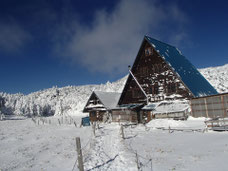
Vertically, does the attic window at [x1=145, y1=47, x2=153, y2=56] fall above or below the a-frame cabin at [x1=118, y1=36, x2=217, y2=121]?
above

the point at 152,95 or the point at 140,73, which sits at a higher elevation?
the point at 140,73

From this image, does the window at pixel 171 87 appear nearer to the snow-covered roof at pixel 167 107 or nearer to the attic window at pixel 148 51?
the snow-covered roof at pixel 167 107

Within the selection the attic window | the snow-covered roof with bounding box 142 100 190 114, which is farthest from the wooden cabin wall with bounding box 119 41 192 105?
the snow-covered roof with bounding box 142 100 190 114

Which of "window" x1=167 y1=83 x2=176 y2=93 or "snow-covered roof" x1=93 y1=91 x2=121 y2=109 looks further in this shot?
"snow-covered roof" x1=93 y1=91 x2=121 y2=109

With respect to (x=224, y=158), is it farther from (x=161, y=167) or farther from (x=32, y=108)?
(x=32, y=108)

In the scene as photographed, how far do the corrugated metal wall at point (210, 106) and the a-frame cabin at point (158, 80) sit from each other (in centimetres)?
128

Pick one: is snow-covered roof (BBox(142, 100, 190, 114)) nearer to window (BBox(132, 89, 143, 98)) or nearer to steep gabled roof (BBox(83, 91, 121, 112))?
window (BBox(132, 89, 143, 98))

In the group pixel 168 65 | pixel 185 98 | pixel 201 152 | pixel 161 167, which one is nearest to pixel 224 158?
pixel 201 152

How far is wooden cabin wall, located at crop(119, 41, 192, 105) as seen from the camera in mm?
26320

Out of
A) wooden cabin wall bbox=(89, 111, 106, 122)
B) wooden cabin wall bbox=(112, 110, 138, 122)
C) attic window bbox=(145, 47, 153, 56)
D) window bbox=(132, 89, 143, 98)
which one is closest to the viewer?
attic window bbox=(145, 47, 153, 56)

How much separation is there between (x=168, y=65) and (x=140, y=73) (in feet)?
17.5

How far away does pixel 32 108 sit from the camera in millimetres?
146500

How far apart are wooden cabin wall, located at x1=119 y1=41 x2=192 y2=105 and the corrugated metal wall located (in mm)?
1704

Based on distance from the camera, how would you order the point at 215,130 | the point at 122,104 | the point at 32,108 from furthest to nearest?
the point at 32,108 → the point at 122,104 → the point at 215,130
